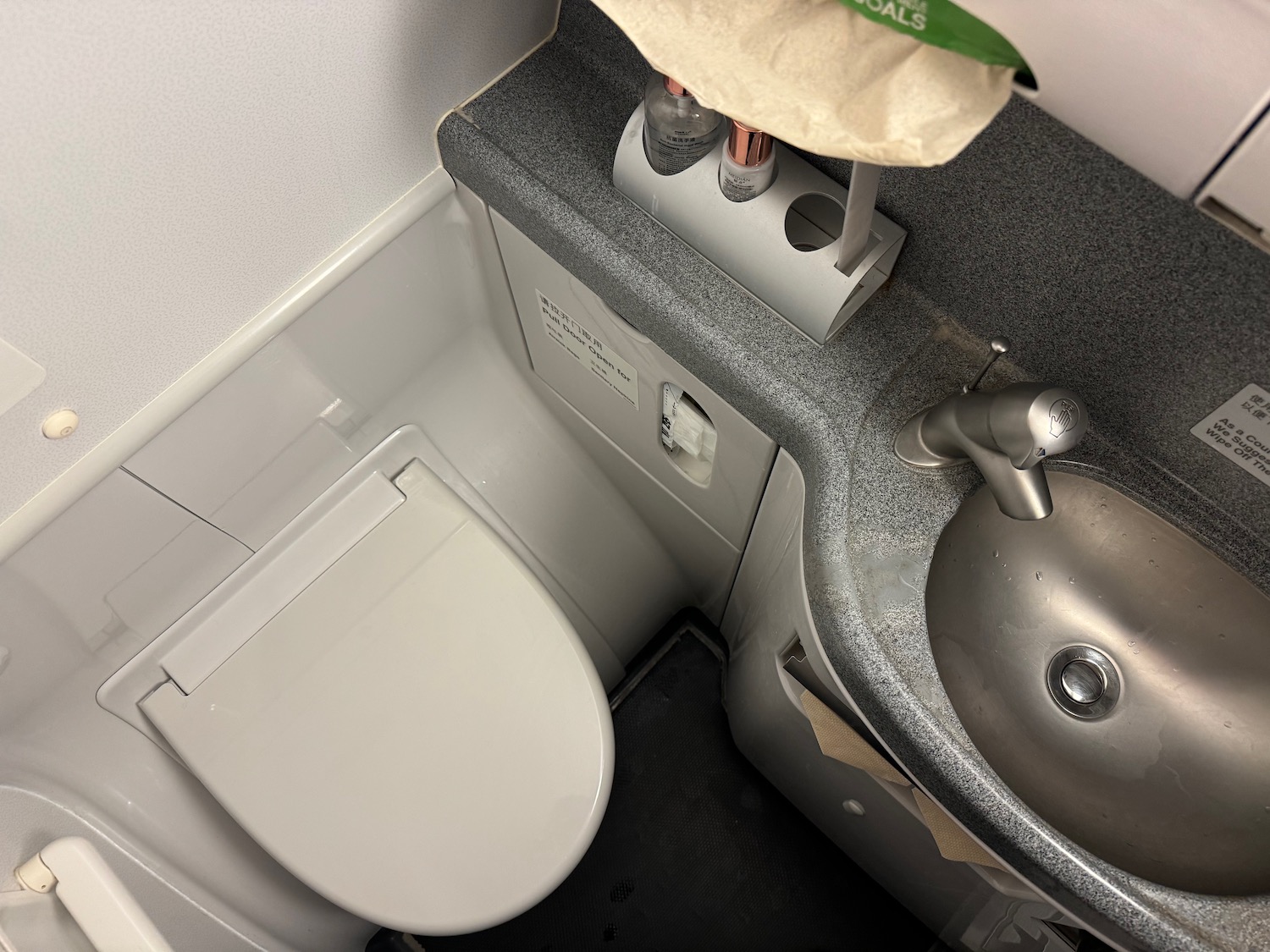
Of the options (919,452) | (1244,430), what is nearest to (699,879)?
(919,452)

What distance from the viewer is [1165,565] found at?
682mm

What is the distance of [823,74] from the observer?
0.53m

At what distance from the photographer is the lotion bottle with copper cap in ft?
2.17

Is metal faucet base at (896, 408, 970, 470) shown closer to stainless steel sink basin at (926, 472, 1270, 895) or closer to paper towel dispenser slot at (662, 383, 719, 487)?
stainless steel sink basin at (926, 472, 1270, 895)

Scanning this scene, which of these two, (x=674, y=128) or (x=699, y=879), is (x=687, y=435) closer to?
(x=674, y=128)

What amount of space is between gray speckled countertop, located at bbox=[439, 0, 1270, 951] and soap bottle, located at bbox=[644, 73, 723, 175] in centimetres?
6

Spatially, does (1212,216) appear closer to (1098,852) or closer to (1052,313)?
(1052,313)

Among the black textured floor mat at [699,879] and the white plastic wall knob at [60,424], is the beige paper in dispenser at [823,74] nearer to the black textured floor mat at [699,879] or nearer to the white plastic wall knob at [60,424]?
the white plastic wall knob at [60,424]

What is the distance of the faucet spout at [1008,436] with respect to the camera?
55 centimetres

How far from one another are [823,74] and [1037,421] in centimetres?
25

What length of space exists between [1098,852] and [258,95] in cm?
87

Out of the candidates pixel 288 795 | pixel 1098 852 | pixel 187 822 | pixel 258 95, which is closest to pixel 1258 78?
pixel 1098 852

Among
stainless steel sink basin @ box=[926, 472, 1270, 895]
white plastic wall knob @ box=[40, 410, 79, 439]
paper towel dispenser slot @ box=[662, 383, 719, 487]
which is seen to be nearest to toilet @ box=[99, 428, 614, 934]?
paper towel dispenser slot @ box=[662, 383, 719, 487]

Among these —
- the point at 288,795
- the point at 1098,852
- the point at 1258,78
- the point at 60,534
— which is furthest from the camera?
the point at 288,795
